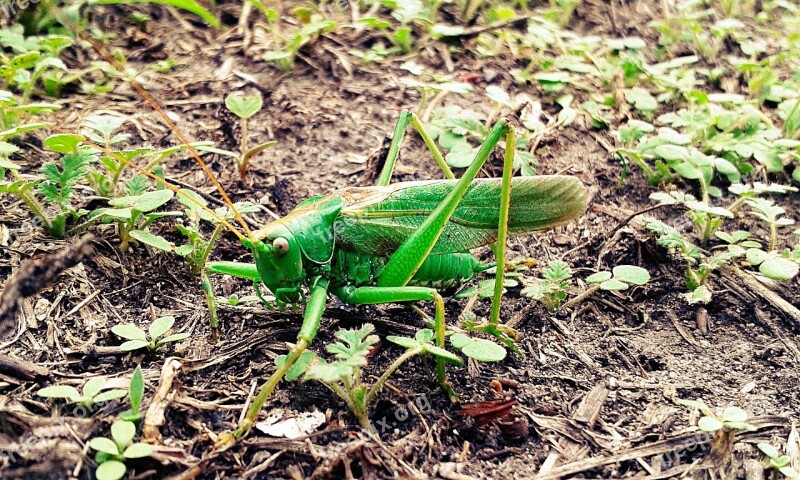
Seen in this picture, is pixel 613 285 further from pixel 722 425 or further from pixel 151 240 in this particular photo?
pixel 151 240

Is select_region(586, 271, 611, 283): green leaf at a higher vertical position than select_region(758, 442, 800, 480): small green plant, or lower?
higher

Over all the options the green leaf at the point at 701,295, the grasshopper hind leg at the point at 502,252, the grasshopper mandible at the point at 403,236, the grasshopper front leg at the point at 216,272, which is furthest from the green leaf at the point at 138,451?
the green leaf at the point at 701,295

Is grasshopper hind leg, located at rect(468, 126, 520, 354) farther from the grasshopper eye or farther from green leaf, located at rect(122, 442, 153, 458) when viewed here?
green leaf, located at rect(122, 442, 153, 458)

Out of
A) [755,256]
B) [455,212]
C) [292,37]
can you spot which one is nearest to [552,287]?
[455,212]

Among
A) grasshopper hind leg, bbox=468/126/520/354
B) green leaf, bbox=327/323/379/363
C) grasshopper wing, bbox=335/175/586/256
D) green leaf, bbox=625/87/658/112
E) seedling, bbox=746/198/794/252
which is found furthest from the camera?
green leaf, bbox=625/87/658/112

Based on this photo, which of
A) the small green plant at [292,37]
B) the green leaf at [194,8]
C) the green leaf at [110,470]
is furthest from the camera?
the green leaf at [194,8]

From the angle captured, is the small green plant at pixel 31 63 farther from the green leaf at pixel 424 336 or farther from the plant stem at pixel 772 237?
the plant stem at pixel 772 237

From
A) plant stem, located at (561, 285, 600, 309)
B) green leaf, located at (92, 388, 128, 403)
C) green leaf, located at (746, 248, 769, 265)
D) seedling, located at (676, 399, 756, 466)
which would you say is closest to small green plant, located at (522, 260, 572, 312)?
plant stem, located at (561, 285, 600, 309)
